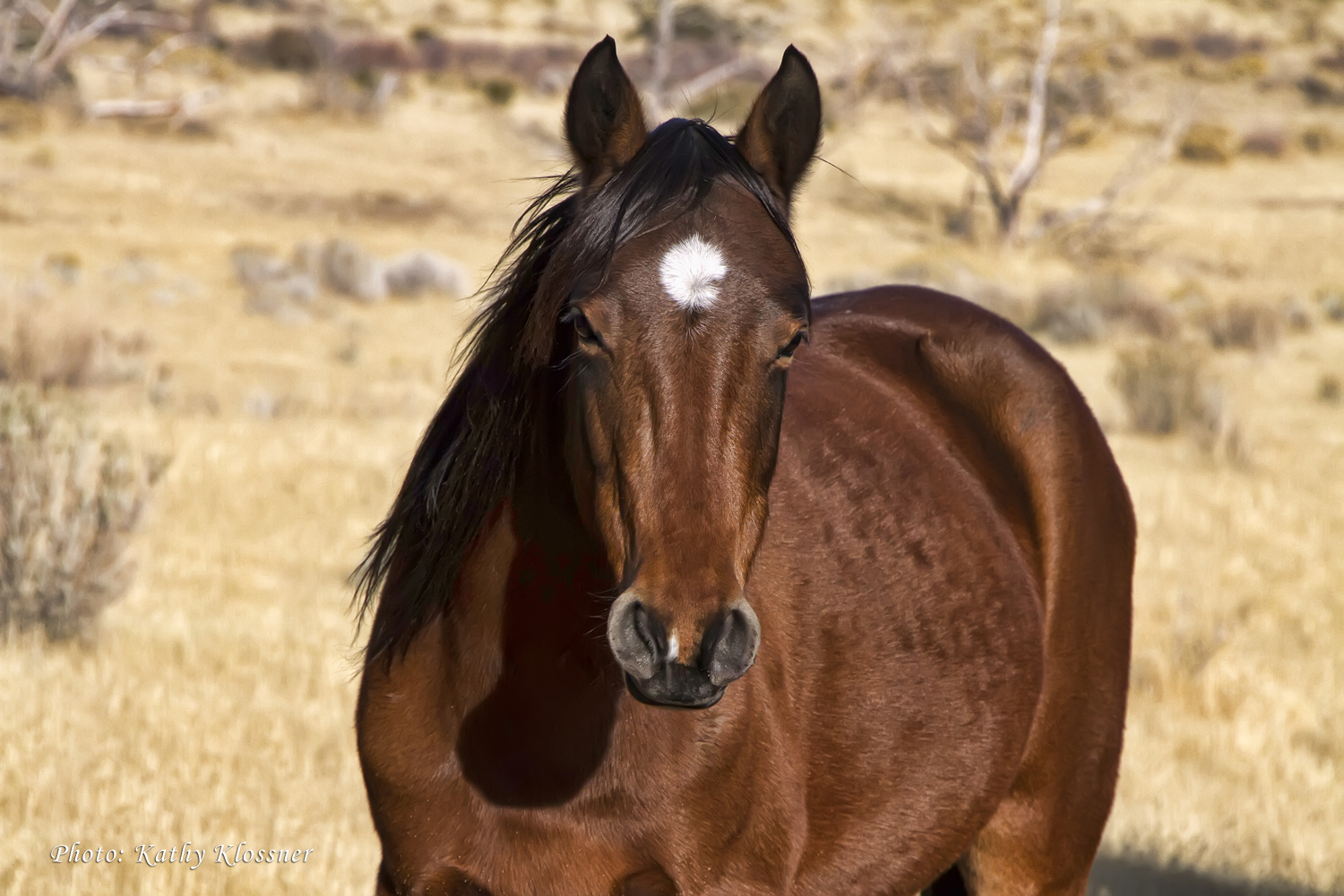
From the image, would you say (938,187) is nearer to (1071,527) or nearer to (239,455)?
(239,455)

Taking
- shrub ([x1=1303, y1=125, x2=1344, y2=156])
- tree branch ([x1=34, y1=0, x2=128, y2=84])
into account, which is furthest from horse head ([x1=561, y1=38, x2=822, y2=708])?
shrub ([x1=1303, y1=125, x2=1344, y2=156])

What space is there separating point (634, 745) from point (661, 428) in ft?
2.12

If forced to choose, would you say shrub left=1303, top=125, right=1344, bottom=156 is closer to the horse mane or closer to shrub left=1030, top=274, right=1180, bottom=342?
shrub left=1030, top=274, right=1180, bottom=342

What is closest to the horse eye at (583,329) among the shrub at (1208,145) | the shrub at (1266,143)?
the shrub at (1208,145)

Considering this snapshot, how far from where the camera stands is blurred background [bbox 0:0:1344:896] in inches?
201

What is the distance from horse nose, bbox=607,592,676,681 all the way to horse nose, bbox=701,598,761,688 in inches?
2.1

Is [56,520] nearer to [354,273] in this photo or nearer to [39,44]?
[354,273]

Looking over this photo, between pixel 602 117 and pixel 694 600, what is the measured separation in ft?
2.94

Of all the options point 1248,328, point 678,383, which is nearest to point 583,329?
point 678,383

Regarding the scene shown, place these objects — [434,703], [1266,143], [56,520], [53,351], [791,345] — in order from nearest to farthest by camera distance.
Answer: [791,345] < [434,703] < [56,520] < [53,351] < [1266,143]

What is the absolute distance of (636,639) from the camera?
79.7 inches

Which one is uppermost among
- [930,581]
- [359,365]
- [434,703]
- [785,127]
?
[785,127]

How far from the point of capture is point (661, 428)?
2.15 metres

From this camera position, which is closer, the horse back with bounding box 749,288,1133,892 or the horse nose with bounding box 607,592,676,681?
the horse nose with bounding box 607,592,676,681
